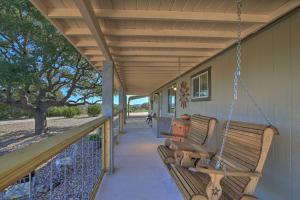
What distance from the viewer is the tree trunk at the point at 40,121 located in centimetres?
1483

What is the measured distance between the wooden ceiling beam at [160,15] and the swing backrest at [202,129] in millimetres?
1496

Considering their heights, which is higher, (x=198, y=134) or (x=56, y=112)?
(x=198, y=134)

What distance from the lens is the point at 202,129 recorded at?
151 inches

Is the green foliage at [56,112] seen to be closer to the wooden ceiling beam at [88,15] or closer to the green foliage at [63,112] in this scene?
the green foliage at [63,112]

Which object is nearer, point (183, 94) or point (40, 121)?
point (183, 94)

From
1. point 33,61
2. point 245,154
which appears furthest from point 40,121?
point 245,154

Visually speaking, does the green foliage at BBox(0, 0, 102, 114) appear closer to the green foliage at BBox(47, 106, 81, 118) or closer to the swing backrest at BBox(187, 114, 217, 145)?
the swing backrest at BBox(187, 114, 217, 145)

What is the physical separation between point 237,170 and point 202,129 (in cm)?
162

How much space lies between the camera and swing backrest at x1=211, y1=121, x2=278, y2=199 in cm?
222

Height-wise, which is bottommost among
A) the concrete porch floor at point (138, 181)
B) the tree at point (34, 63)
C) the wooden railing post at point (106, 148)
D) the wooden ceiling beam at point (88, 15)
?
the concrete porch floor at point (138, 181)

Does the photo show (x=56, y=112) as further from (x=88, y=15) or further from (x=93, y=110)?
(x=88, y=15)

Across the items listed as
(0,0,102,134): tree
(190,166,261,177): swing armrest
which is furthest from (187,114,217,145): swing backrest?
(0,0,102,134): tree

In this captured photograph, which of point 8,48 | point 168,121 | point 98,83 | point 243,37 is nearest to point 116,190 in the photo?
point 243,37

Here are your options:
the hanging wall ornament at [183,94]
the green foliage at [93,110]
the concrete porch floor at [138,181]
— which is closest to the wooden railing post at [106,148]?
the concrete porch floor at [138,181]
